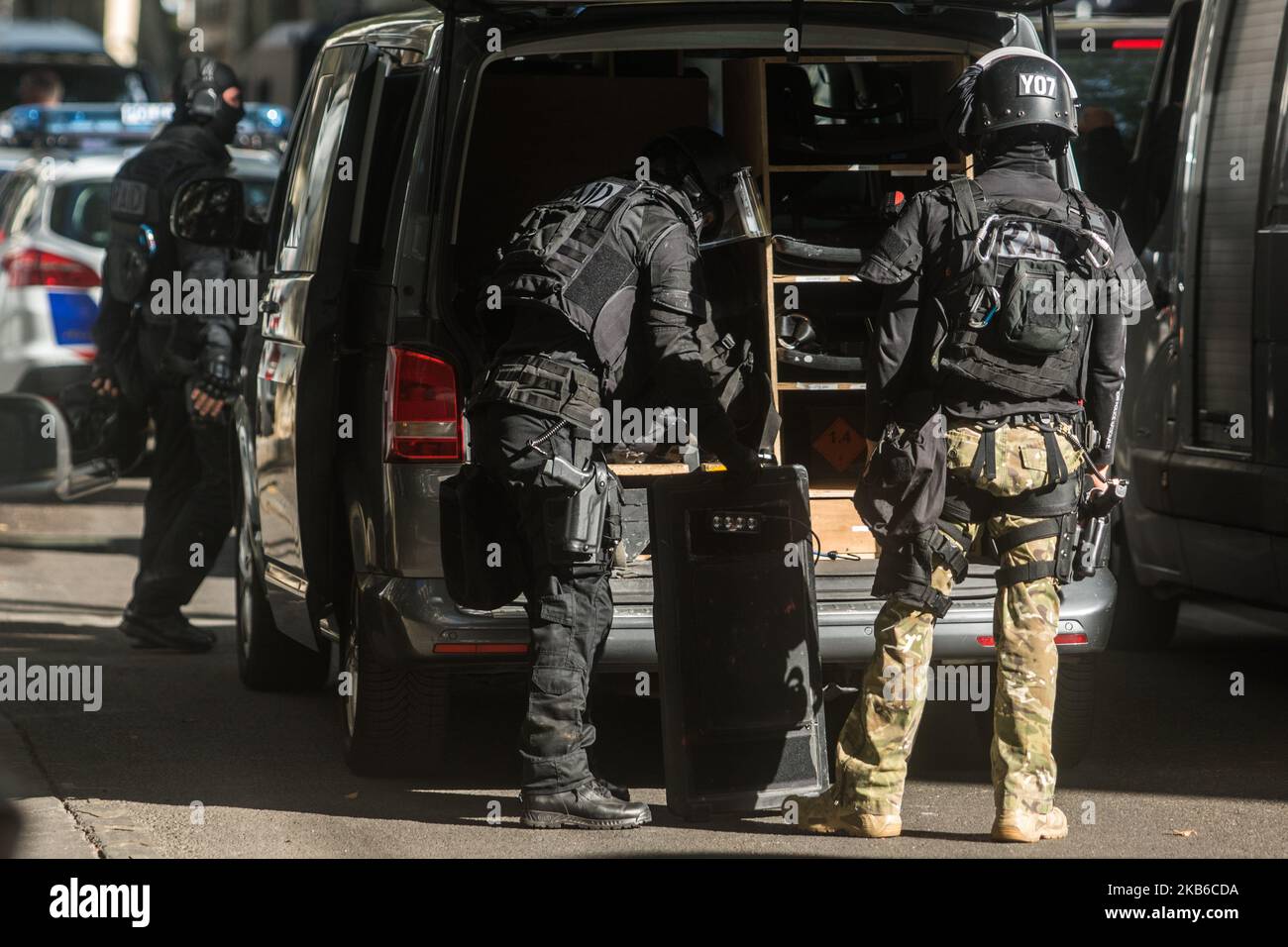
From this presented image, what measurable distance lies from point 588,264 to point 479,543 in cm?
73

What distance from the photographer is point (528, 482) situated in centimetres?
521

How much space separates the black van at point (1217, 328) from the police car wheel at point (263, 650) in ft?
9.58

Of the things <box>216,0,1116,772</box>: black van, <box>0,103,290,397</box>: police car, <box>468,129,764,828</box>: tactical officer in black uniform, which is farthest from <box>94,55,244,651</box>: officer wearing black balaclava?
<box>0,103,290,397</box>: police car

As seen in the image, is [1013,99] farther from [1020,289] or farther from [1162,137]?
[1162,137]

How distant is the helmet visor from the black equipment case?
598 mm

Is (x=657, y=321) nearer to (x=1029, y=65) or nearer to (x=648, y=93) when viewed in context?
(x=1029, y=65)

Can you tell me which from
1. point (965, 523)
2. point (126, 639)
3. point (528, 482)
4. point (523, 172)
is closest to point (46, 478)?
point (126, 639)

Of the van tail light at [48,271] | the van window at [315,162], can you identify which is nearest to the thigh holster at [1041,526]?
the van window at [315,162]

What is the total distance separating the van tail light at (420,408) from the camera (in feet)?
17.9

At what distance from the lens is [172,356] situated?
320 inches

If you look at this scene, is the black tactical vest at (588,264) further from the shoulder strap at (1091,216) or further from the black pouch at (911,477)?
the shoulder strap at (1091,216)

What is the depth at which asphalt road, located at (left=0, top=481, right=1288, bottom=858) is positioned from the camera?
17.1ft

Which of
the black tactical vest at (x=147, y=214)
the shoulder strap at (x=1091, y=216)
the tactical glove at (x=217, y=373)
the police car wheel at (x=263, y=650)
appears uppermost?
the shoulder strap at (x=1091, y=216)

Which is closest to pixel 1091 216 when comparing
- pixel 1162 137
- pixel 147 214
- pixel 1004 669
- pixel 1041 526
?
pixel 1041 526
